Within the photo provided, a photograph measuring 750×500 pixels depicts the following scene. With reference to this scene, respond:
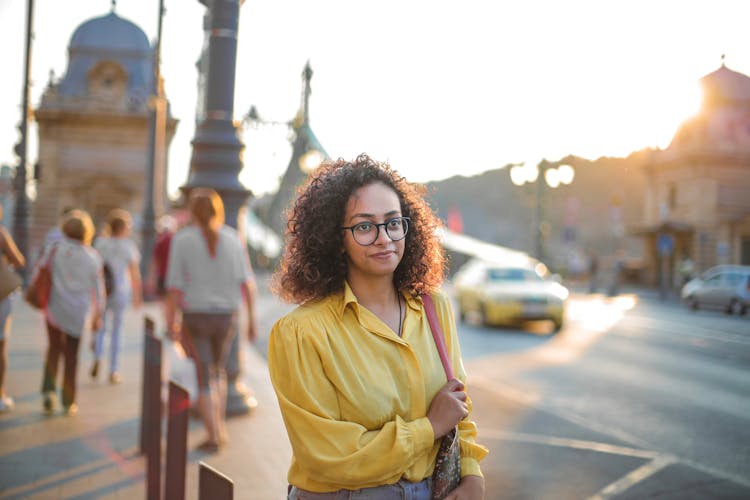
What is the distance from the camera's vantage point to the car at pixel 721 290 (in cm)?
353

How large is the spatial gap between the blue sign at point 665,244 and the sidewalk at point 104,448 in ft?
9.04

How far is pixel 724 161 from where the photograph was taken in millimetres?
4090

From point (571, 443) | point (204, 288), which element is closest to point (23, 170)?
point (204, 288)

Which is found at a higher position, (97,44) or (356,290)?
(97,44)

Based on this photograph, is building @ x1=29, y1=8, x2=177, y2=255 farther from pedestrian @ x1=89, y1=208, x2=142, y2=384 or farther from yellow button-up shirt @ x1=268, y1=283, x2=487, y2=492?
yellow button-up shirt @ x1=268, y1=283, x2=487, y2=492

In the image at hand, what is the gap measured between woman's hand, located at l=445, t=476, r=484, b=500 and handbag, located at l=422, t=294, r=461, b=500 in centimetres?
2

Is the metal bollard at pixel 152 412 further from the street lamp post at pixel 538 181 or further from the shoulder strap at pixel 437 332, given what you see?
the street lamp post at pixel 538 181

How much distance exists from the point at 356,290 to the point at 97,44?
5105 cm

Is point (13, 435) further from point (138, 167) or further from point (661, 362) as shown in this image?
point (138, 167)

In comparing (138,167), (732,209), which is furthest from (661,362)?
(138,167)

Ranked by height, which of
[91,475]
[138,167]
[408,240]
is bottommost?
[91,475]

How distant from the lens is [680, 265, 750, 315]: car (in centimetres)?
353

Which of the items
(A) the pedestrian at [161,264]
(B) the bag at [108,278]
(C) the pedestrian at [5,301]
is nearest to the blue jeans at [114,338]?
(B) the bag at [108,278]

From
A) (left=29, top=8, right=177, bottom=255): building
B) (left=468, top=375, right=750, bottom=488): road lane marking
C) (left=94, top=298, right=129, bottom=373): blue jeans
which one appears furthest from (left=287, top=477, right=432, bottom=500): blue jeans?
(left=29, top=8, right=177, bottom=255): building
